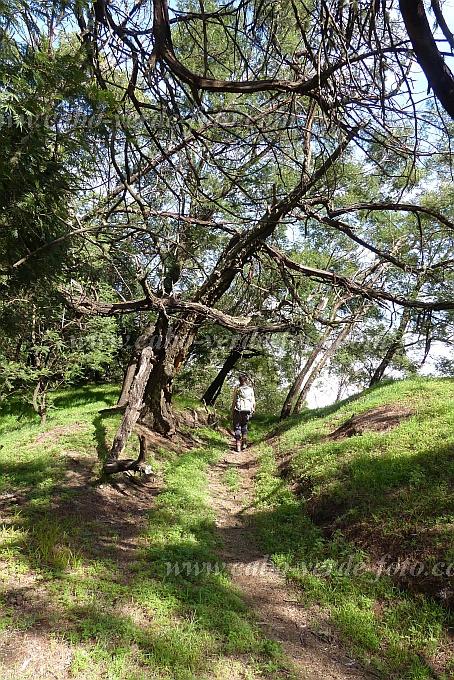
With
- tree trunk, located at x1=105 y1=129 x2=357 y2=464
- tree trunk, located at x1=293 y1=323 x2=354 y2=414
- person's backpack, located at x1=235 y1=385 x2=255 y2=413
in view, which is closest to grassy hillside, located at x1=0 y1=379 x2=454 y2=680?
tree trunk, located at x1=105 y1=129 x2=357 y2=464

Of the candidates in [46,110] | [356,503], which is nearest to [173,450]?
[356,503]

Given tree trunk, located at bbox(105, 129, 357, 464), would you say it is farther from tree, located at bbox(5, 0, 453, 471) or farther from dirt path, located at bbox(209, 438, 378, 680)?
dirt path, located at bbox(209, 438, 378, 680)

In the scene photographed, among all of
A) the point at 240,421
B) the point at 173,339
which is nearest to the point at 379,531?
the point at 173,339

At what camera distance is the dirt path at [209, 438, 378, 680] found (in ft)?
10.9

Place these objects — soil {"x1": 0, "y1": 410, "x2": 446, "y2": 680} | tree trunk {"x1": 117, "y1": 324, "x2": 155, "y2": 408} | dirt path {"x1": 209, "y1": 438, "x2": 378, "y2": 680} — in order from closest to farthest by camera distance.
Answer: soil {"x1": 0, "y1": 410, "x2": 446, "y2": 680} → dirt path {"x1": 209, "y1": 438, "x2": 378, "y2": 680} → tree trunk {"x1": 117, "y1": 324, "x2": 155, "y2": 408}

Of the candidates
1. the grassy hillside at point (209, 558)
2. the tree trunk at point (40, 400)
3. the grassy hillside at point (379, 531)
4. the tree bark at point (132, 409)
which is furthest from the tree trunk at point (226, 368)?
the grassy hillside at point (209, 558)

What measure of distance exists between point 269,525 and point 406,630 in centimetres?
239

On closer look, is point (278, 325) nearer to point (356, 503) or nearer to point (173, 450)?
point (173, 450)

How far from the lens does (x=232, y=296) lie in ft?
44.5

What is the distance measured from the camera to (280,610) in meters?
4.07

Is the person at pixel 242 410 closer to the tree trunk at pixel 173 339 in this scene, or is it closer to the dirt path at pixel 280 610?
the tree trunk at pixel 173 339

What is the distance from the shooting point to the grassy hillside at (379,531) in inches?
142

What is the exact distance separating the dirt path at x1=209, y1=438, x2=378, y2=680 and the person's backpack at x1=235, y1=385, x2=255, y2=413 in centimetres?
504

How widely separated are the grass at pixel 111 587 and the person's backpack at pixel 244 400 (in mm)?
4933
